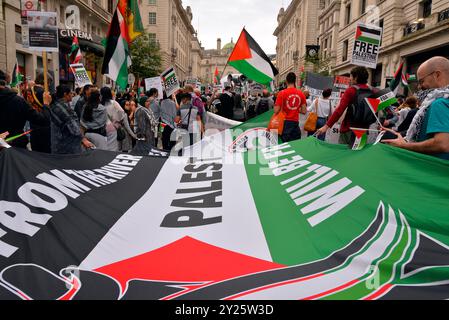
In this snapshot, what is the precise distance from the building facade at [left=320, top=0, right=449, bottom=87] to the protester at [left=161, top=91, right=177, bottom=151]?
1227 cm

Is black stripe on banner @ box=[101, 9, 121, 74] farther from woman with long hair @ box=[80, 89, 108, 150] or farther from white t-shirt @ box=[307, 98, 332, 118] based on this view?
white t-shirt @ box=[307, 98, 332, 118]

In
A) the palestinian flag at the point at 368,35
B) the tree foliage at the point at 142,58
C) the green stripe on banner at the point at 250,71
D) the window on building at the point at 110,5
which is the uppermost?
the window on building at the point at 110,5

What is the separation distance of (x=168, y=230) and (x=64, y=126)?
425 centimetres

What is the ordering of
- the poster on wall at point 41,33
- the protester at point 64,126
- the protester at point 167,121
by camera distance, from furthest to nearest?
the protester at point 167,121
the poster on wall at point 41,33
the protester at point 64,126

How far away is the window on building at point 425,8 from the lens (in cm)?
2759

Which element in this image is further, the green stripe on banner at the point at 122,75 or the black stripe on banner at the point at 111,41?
the green stripe on banner at the point at 122,75

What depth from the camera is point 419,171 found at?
9.09ft

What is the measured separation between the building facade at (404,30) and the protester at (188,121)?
494 inches

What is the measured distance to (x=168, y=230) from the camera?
2795 mm

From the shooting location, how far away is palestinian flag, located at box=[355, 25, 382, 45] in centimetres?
866

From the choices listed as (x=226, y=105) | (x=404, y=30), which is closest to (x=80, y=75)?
(x=226, y=105)

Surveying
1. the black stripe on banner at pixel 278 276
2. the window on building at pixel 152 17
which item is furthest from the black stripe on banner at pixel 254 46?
the window on building at pixel 152 17

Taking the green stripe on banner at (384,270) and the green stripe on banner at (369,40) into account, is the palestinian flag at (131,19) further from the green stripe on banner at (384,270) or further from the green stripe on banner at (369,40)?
the green stripe on banner at (384,270)
